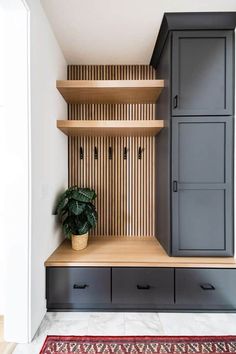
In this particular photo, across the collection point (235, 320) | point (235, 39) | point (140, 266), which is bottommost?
point (235, 320)

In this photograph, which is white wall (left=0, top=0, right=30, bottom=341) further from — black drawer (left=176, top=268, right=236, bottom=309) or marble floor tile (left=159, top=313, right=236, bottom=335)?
black drawer (left=176, top=268, right=236, bottom=309)

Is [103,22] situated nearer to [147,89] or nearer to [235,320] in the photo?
[147,89]

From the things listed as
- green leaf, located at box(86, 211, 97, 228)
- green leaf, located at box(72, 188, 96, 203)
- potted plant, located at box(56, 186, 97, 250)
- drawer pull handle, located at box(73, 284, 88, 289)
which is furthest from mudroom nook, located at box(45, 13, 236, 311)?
green leaf, located at box(72, 188, 96, 203)

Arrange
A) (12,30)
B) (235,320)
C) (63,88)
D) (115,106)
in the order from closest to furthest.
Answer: (12,30) < (235,320) < (63,88) < (115,106)

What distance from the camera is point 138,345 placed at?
159 centimetres

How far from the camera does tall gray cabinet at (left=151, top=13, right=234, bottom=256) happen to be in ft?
6.31

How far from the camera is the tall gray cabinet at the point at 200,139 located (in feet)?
6.31

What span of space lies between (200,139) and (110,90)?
1.00 metres

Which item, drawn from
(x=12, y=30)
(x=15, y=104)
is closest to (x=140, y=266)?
(x=15, y=104)

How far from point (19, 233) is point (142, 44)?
81.6 inches

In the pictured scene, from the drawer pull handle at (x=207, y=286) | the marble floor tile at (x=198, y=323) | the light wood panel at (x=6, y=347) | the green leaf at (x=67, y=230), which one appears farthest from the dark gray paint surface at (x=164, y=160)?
the light wood panel at (x=6, y=347)

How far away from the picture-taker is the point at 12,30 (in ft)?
5.08

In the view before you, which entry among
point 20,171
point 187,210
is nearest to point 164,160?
point 187,210

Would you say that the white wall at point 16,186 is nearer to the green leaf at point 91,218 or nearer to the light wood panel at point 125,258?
the light wood panel at point 125,258
